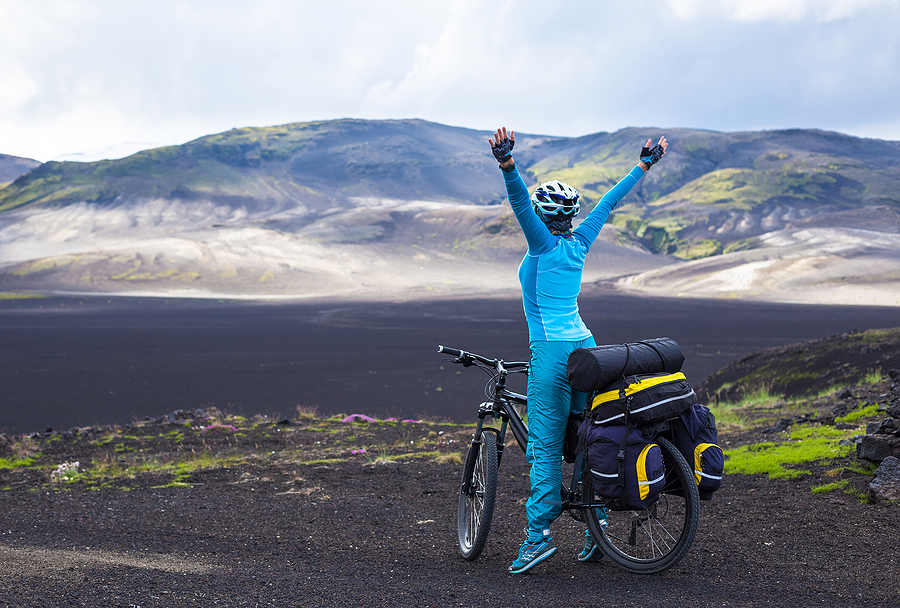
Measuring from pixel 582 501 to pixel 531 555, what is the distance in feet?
1.20

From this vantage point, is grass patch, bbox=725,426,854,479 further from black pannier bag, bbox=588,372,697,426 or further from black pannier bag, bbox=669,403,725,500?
black pannier bag, bbox=588,372,697,426

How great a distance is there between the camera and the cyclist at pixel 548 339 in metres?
3.40

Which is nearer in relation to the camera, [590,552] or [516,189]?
[516,189]

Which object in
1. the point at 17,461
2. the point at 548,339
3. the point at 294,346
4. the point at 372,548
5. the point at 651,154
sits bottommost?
the point at 294,346

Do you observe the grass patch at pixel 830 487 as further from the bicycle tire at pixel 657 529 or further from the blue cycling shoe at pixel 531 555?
the blue cycling shoe at pixel 531 555

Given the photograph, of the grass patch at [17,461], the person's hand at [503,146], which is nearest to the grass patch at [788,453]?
the person's hand at [503,146]

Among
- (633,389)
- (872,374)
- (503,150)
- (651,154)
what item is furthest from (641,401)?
(872,374)

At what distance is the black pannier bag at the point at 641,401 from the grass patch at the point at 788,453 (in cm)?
268

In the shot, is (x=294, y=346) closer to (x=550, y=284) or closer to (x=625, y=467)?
(x=550, y=284)

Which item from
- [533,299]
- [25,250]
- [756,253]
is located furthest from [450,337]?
[25,250]

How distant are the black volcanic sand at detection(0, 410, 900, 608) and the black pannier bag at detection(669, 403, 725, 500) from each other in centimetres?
47

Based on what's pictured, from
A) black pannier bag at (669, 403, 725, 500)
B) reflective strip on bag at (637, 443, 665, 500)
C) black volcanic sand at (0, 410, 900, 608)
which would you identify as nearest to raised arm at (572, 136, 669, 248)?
black pannier bag at (669, 403, 725, 500)

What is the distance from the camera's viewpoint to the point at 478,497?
383 cm

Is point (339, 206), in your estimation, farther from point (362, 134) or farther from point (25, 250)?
point (362, 134)
